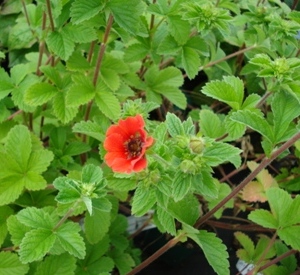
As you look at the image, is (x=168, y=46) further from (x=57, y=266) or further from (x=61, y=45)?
(x=57, y=266)

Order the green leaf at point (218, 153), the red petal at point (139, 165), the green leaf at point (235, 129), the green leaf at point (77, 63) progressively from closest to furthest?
the red petal at point (139, 165)
the green leaf at point (218, 153)
the green leaf at point (235, 129)
the green leaf at point (77, 63)

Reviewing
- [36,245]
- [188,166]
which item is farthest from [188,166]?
[36,245]

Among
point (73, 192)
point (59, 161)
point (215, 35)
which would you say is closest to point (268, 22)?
point (215, 35)

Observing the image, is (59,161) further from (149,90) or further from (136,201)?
(136,201)

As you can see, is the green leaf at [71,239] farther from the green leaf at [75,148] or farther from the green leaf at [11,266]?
the green leaf at [75,148]

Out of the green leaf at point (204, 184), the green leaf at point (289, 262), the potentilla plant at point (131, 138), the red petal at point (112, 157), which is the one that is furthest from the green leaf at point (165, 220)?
the green leaf at point (289, 262)

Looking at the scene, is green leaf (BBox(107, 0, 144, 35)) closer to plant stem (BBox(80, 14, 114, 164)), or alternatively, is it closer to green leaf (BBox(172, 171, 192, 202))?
plant stem (BBox(80, 14, 114, 164))
